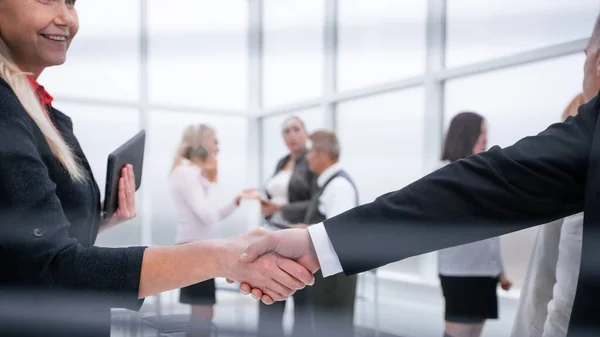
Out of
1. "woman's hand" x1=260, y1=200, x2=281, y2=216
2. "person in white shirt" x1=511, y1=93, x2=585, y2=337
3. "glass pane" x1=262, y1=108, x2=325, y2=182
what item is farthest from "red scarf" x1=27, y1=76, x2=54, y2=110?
"glass pane" x1=262, y1=108, x2=325, y2=182

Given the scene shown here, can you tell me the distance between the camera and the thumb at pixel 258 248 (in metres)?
0.77

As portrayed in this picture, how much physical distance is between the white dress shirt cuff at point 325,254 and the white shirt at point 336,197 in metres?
0.96

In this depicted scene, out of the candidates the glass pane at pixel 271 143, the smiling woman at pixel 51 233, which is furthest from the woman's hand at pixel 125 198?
the glass pane at pixel 271 143

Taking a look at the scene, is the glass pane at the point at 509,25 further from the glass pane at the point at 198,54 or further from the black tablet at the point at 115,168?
the glass pane at the point at 198,54

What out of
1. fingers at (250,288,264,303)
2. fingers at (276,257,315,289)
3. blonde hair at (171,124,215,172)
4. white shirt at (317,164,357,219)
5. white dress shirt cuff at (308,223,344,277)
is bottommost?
white shirt at (317,164,357,219)

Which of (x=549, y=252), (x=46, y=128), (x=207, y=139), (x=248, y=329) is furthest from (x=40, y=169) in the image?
(x=248, y=329)

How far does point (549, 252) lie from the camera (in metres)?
0.93

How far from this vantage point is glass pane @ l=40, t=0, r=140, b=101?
382 cm

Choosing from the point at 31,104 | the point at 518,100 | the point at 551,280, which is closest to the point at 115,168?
the point at 31,104

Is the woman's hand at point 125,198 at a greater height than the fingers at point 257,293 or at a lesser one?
greater

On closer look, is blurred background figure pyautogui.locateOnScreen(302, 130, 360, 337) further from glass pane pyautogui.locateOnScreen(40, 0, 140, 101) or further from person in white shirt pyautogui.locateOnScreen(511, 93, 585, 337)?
glass pane pyautogui.locateOnScreen(40, 0, 140, 101)

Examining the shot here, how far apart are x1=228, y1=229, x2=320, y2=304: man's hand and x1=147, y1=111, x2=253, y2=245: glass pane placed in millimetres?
3077

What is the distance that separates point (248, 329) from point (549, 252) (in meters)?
1.68

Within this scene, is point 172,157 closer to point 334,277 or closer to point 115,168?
point 334,277
